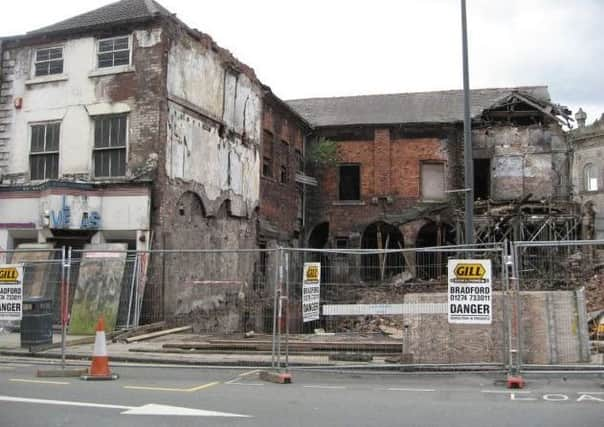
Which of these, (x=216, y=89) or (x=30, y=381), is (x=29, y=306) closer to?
(x=30, y=381)

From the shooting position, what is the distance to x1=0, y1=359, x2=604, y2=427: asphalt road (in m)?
7.30

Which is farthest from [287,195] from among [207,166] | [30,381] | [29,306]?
[30,381]

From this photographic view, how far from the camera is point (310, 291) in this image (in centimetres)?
1062

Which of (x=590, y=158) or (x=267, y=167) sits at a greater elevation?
(x=590, y=158)

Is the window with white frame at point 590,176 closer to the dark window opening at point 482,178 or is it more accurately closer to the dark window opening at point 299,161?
the dark window opening at point 482,178

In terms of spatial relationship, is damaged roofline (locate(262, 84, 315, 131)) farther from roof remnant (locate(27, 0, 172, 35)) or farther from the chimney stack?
the chimney stack

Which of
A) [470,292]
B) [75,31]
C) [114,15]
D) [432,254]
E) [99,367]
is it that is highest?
[114,15]

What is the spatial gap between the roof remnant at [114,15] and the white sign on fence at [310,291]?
10.8 meters

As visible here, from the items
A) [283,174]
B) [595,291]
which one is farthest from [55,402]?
[283,174]

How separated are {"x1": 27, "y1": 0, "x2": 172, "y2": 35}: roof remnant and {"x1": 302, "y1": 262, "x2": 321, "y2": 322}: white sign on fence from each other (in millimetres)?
10818

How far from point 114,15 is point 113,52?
120 cm

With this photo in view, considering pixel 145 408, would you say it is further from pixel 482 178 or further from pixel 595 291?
pixel 482 178

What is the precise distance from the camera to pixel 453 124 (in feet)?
98.0

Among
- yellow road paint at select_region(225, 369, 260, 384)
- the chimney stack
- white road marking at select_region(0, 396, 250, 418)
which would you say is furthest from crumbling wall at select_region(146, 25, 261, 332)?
the chimney stack
